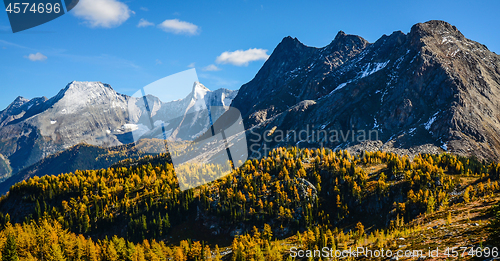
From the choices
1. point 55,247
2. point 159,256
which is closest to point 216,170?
point 159,256

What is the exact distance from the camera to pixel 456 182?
393 ft

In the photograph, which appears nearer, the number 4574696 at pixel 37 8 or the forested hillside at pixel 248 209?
the number 4574696 at pixel 37 8

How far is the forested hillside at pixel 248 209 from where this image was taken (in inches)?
3748

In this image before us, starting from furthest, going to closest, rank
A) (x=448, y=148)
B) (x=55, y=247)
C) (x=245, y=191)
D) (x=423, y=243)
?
1. (x=448, y=148)
2. (x=245, y=191)
3. (x=55, y=247)
4. (x=423, y=243)

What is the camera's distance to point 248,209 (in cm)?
13238

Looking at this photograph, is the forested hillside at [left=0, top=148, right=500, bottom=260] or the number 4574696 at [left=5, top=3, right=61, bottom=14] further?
the forested hillside at [left=0, top=148, right=500, bottom=260]

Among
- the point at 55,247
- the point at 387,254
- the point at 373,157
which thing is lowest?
Answer: the point at 387,254

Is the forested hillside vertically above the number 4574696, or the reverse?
the number 4574696

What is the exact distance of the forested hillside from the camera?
95.2 meters

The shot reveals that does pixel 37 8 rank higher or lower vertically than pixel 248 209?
higher

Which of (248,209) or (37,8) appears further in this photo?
(248,209)

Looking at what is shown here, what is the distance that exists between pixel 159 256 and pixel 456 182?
5092 inches

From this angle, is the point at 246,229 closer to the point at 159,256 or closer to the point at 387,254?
the point at 159,256

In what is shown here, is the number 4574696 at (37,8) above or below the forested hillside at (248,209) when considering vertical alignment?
above
